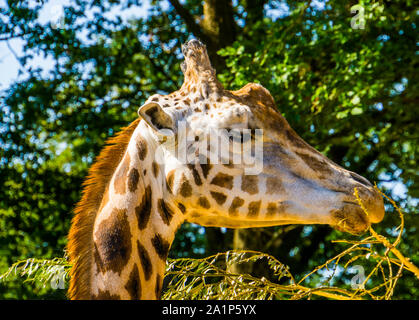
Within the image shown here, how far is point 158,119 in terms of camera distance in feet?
10.2

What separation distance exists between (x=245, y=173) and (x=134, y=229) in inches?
25.9

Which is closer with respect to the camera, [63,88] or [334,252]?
[63,88]

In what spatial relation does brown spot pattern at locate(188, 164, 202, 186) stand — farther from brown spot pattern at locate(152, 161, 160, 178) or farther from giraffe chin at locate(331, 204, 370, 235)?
giraffe chin at locate(331, 204, 370, 235)

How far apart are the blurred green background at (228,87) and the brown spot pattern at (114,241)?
4989mm

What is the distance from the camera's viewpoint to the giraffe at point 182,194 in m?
2.93

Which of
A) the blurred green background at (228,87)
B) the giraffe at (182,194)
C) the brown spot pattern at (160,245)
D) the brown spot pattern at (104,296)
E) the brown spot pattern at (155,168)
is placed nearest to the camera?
the brown spot pattern at (104,296)

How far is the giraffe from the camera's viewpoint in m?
2.93

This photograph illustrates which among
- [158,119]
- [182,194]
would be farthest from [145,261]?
[158,119]

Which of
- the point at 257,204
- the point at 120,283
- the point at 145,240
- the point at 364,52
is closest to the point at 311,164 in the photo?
the point at 257,204

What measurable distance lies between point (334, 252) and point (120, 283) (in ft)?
29.1

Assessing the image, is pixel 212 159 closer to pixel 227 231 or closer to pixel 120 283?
pixel 120 283

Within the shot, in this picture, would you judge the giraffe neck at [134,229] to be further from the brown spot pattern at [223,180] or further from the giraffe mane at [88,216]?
the brown spot pattern at [223,180]

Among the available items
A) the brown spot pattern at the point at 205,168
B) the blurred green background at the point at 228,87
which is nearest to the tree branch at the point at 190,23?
the blurred green background at the point at 228,87

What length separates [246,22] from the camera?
10484 millimetres
